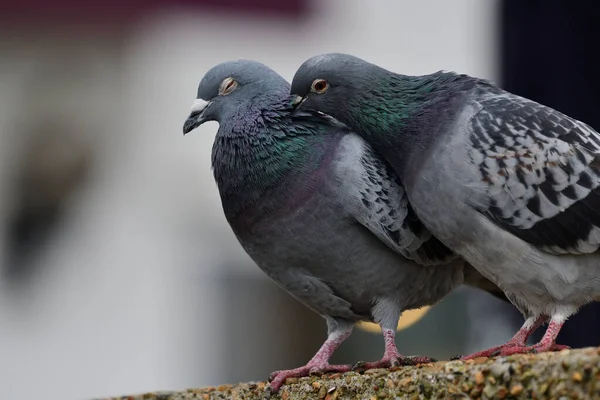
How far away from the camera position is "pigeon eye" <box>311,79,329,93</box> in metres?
4.55

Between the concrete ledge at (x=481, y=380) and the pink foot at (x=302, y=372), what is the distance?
151 mm

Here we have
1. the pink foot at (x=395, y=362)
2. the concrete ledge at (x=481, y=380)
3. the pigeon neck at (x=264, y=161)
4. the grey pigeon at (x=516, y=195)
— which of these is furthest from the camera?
the pigeon neck at (x=264, y=161)

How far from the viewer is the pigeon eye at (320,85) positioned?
4.55m

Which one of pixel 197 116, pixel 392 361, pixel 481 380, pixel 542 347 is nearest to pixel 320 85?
pixel 197 116

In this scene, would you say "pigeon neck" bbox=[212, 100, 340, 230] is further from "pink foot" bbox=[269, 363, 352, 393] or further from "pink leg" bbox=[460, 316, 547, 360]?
"pink leg" bbox=[460, 316, 547, 360]

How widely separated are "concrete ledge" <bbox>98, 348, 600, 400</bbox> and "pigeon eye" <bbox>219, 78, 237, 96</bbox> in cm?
151

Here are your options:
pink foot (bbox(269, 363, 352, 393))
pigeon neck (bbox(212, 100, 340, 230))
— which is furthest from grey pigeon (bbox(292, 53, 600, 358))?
pink foot (bbox(269, 363, 352, 393))

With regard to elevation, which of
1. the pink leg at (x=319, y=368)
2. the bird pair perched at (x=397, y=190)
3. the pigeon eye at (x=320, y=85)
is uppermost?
the pigeon eye at (x=320, y=85)

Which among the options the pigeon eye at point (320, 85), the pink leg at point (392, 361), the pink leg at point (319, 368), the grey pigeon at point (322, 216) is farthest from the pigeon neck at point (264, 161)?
the pink leg at point (392, 361)

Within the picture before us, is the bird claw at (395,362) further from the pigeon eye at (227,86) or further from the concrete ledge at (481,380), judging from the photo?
the pigeon eye at (227,86)

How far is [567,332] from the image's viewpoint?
765cm

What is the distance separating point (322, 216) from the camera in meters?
4.59

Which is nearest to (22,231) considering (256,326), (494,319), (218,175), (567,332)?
(256,326)

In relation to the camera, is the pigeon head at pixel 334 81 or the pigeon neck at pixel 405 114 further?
the pigeon head at pixel 334 81
